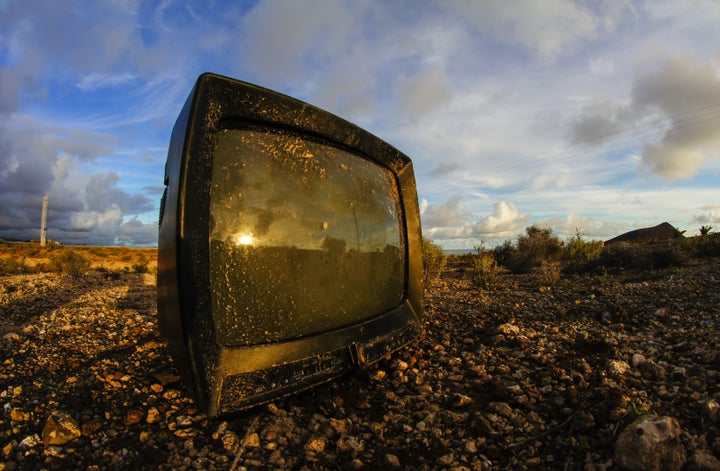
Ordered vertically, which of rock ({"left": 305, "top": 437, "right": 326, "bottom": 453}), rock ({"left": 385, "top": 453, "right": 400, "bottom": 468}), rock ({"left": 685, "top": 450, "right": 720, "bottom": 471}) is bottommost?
rock ({"left": 385, "top": 453, "right": 400, "bottom": 468})

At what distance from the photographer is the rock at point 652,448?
1.04m

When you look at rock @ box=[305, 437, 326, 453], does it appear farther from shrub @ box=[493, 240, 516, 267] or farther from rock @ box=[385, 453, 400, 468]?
shrub @ box=[493, 240, 516, 267]

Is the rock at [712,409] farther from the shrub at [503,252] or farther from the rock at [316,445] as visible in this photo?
the shrub at [503,252]

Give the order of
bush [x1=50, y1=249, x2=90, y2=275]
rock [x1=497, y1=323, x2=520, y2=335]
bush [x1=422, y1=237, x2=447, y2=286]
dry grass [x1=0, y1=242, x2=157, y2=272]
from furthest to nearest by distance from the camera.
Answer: dry grass [x1=0, y1=242, x2=157, y2=272] → bush [x1=50, y1=249, x2=90, y2=275] → bush [x1=422, y1=237, x2=447, y2=286] → rock [x1=497, y1=323, x2=520, y2=335]

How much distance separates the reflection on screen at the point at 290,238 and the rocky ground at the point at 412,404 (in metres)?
0.40

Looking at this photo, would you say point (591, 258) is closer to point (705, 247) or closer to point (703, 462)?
point (705, 247)

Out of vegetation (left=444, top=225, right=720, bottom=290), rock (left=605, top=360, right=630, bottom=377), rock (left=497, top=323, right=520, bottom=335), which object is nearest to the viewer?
rock (left=605, top=360, right=630, bottom=377)

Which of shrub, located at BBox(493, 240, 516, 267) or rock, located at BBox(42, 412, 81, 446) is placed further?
shrub, located at BBox(493, 240, 516, 267)

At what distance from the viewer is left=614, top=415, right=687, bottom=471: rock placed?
1.04 meters

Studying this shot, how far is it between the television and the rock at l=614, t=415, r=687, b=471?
3.12 ft

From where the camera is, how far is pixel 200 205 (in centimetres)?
111

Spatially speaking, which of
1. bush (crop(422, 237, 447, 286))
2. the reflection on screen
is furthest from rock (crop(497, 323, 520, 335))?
bush (crop(422, 237, 447, 286))

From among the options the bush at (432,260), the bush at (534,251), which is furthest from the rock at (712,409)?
the bush at (534,251)

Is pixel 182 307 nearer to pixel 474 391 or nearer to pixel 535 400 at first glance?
pixel 474 391
